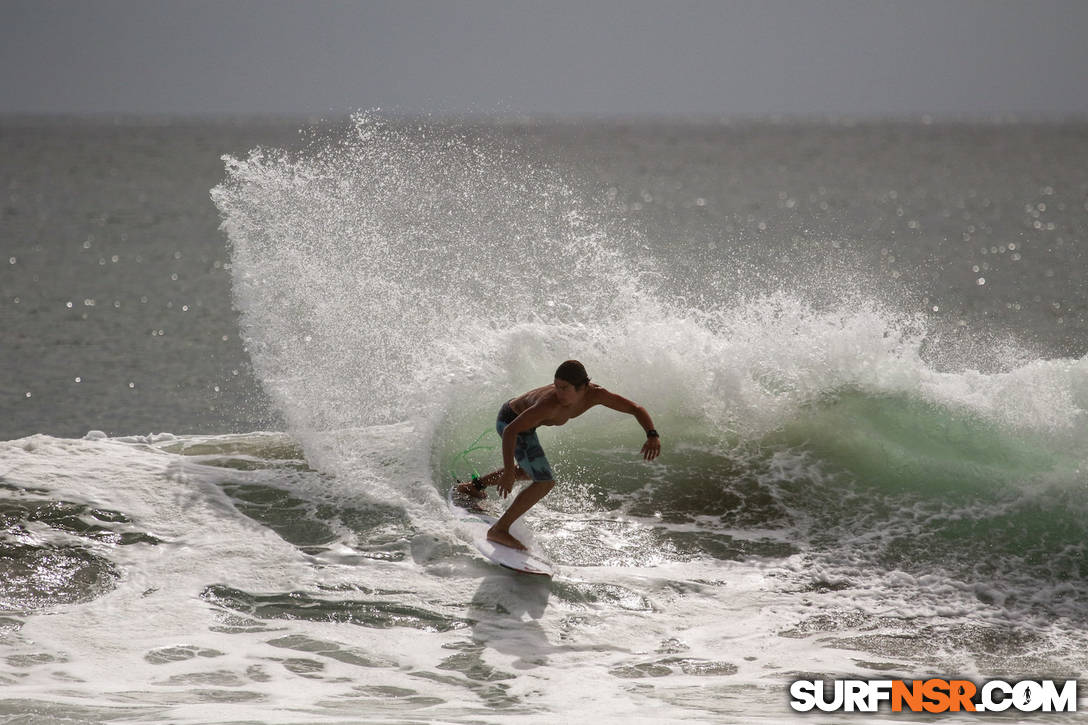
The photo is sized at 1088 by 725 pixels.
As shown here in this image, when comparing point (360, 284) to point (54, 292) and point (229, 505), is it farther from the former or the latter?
point (54, 292)

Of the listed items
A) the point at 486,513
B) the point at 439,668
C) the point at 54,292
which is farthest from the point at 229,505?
the point at 54,292

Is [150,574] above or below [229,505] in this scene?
below

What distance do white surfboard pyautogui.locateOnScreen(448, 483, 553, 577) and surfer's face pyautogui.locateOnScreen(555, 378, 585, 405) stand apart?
1.23m

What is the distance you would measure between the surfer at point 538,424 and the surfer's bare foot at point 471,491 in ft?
2.27

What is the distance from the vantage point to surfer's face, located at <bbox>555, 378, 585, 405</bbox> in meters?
7.81

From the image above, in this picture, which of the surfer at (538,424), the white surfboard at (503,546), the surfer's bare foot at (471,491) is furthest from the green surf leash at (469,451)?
the surfer at (538,424)

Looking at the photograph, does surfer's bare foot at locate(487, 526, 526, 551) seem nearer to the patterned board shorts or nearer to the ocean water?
the ocean water

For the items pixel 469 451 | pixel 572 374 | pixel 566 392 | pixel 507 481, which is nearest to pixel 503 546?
pixel 507 481

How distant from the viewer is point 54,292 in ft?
80.8

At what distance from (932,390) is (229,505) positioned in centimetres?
668

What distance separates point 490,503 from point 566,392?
1840 millimetres

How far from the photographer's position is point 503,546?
8328 millimetres

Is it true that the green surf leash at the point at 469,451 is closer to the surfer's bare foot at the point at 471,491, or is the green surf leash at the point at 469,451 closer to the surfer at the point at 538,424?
the surfer's bare foot at the point at 471,491

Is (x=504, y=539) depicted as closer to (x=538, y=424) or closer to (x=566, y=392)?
(x=538, y=424)
